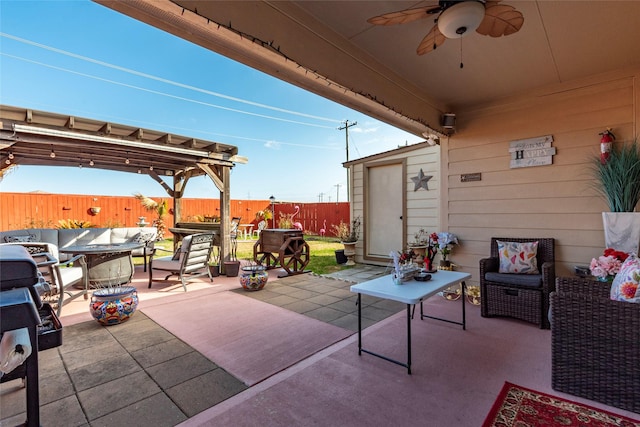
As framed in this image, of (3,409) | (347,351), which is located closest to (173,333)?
(3,409)

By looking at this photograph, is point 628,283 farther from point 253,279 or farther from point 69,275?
point 69,275

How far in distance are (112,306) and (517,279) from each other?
14.2ft

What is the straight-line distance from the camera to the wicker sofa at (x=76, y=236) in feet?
17.7

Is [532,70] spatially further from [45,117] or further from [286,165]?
[286,165]

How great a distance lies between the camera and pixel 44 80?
8.97 m

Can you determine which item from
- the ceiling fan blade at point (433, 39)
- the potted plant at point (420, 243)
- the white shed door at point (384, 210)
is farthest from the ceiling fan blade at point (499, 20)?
the white shed door at point (384, 210)

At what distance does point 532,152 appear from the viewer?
3.57 m

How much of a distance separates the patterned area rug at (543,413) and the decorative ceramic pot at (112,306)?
134 inches

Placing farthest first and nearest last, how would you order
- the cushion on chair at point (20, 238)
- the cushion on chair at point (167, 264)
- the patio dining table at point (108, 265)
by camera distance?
1. the cushion on chair at point (20, 238)
2. the cushion on chair at point (167, 264)
3. the patio dining table at point (108, 265)

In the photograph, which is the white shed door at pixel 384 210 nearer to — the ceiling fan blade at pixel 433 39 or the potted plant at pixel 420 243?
the potted plant at pixel 420 243

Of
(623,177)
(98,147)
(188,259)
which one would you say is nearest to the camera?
(623,177)

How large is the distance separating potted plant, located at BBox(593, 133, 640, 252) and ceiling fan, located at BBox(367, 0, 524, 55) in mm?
2126

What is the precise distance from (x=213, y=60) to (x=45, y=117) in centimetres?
740

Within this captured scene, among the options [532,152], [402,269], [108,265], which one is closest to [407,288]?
[402,269]
